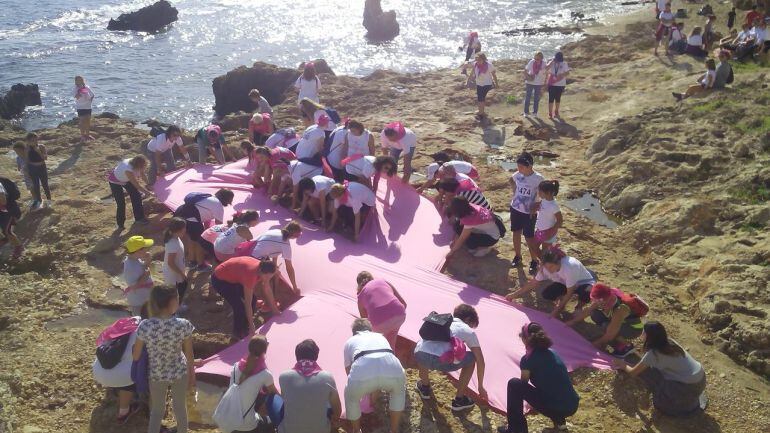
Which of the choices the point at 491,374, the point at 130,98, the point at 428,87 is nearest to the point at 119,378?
the point at 491,374

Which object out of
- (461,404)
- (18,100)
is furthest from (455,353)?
(18,100)

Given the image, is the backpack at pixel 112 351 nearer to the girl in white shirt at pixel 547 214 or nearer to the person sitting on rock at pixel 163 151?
the girl in white shirt at pixel 547 214

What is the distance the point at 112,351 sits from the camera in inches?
227

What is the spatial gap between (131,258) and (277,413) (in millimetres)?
2780

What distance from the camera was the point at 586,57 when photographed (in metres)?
20.0

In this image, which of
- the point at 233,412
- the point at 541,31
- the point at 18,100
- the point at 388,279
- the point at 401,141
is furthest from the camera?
the point at 541,31

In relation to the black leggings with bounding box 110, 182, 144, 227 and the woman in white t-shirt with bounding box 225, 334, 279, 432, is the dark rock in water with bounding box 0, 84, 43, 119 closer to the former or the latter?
the black leggings with bounding box 110, 182, 144, 227

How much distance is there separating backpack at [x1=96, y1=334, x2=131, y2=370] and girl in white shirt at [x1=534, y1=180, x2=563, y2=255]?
501 cm

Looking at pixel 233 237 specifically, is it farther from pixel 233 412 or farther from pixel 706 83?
pixel 706 83

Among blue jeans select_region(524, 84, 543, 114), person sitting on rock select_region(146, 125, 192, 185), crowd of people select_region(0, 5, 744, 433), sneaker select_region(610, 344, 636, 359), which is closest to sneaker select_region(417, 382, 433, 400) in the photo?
crowd of people select_region(0, 5, 744, 433)

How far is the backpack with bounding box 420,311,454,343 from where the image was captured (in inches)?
229

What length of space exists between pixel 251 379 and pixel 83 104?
38.6 feet

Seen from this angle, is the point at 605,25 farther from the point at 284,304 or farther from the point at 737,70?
the point at 284,304

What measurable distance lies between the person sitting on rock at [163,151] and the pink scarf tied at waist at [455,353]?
7540 millimetres
